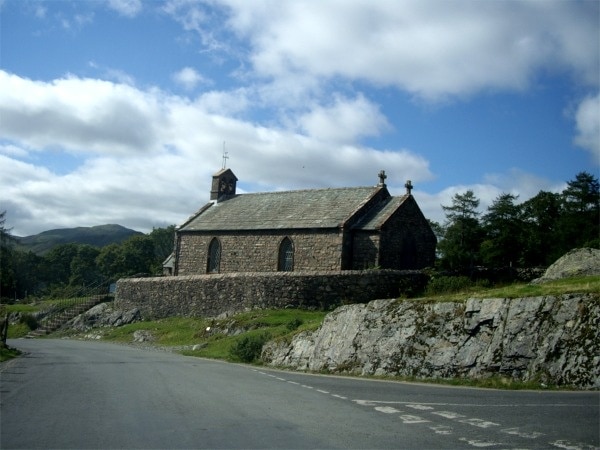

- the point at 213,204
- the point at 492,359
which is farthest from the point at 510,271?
the point at 213,204

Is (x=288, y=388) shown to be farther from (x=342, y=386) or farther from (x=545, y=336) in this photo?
(x=545, y=336)

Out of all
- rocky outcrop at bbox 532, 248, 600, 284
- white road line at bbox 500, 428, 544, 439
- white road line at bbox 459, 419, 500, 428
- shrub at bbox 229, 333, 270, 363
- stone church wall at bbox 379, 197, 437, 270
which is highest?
stone church wall at bbox 379, 197, 437, 270

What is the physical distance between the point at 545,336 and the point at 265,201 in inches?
1388

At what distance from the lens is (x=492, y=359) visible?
58.3 ft

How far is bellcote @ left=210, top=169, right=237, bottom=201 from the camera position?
5566 cm

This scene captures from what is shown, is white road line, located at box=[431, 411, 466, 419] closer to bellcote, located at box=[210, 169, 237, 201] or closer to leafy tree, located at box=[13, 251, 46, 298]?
bellcote, located at box=[210, 169, 237, 201]

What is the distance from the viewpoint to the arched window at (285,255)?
44.3m

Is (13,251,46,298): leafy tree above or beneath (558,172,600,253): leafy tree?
beneath

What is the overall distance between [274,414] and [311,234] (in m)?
32.3

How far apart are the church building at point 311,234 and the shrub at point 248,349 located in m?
15.4

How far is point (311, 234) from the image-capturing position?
4316 centimetres

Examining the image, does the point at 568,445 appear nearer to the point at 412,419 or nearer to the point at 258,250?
the point at 412,419

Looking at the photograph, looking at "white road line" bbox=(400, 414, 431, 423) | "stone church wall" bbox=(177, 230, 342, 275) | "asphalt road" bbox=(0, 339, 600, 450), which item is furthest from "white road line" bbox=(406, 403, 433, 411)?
"stone church wall" bbox=(177, 230, 342, 275)

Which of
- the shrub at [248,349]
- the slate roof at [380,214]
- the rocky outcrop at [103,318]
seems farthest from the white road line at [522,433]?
the rocky outcrop at [103,318]
